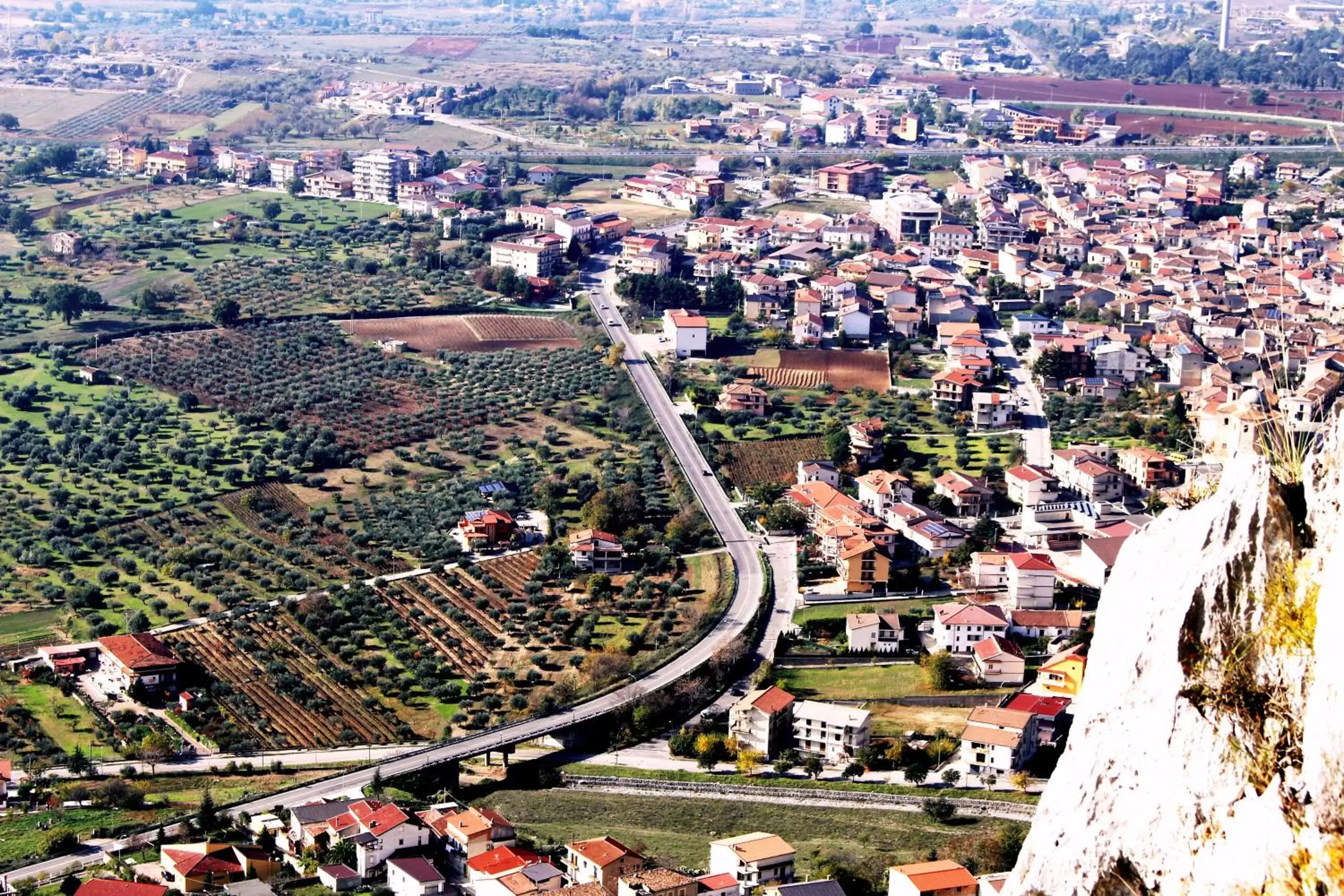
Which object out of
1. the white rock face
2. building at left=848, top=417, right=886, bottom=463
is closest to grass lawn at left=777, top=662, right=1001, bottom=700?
building at left=848, top=417, right=886, bottom=463

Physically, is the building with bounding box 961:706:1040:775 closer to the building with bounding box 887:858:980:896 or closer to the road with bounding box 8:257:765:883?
the road with bounding box 8:257:765:883

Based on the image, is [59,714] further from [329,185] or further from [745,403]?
[329,185]

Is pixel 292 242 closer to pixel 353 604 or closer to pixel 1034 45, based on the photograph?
pixel 353 604

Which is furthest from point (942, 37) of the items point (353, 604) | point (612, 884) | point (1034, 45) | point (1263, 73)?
point (612, 884)

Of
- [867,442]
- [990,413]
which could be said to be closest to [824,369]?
[990,413]

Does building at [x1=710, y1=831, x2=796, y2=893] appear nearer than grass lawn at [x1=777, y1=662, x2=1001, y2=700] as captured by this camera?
Yes

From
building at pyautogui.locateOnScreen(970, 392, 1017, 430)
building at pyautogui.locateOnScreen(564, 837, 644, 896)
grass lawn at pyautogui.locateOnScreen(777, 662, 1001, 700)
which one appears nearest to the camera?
building at pyautogui.locateOnScreen(564, 837, 644, 896)
